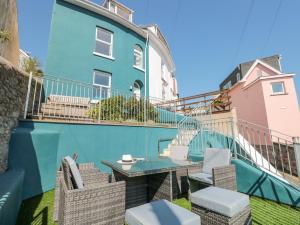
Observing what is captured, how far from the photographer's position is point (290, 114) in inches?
428

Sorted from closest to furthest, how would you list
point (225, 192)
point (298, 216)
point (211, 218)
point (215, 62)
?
point (211, 218)
point (225, 192)
point (298, 216)
point (215, 62)

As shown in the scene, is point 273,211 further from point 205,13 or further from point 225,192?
point 205,13

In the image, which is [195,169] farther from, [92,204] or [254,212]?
[92,204]

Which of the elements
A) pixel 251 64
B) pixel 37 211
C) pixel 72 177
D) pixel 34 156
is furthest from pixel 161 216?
pixel 251 64

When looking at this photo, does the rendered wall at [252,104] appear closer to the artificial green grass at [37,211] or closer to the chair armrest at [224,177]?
the chair armrest at [224,177]

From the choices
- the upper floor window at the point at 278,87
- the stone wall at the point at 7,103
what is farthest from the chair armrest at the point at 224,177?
the upper floor window at the point at 278,87

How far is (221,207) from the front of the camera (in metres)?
1.99

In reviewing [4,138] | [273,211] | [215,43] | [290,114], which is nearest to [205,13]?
[215,43]

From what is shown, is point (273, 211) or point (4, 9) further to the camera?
point (4, 9)

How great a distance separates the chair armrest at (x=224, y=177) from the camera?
292 centimetres

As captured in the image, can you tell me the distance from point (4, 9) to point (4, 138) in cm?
441

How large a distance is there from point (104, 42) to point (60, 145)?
790cm

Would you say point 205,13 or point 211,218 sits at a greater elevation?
point 205,13

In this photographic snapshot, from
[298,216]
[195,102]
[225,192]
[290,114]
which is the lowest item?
[298,216]
